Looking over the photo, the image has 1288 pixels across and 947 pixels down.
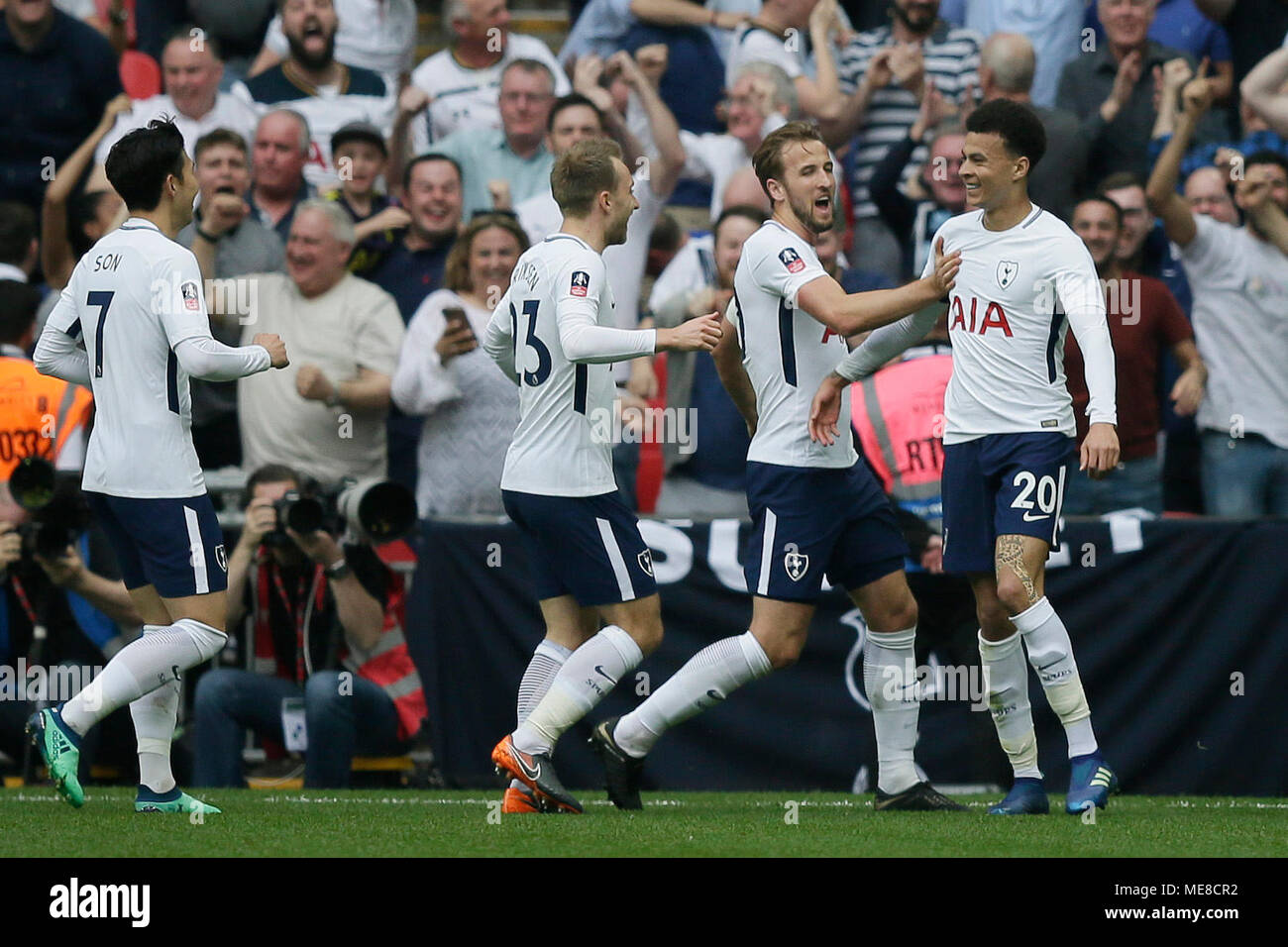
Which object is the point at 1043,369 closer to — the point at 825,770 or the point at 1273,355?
the point at 825,770

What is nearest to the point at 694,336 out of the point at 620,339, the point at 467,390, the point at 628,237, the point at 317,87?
the point at 620,339

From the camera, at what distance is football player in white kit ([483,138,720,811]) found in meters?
6.69

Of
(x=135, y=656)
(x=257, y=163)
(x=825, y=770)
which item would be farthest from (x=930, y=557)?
(x=257, y=163)

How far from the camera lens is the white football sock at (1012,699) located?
6.91 meters

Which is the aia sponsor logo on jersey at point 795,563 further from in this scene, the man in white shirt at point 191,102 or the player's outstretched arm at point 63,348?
the man in white shirt at point 191,102

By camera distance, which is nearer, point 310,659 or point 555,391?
point 555,391

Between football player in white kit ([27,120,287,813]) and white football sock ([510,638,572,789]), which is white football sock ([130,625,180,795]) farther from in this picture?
white football sock ([510,638,572,789])

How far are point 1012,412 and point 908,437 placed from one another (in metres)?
2.13

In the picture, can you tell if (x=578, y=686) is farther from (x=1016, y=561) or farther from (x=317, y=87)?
(x=317, y=87)

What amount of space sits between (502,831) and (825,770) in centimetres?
287

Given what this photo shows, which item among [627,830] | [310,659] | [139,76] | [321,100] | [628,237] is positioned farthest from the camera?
[139,76]

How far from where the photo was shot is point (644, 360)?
379 inches

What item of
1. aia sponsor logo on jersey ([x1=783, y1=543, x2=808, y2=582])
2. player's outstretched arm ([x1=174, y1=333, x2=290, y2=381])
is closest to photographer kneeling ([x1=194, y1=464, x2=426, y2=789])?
player's outstretched arm ([x1=174, y1=333, x2=290, y2=381])

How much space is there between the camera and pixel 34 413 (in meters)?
9.30
